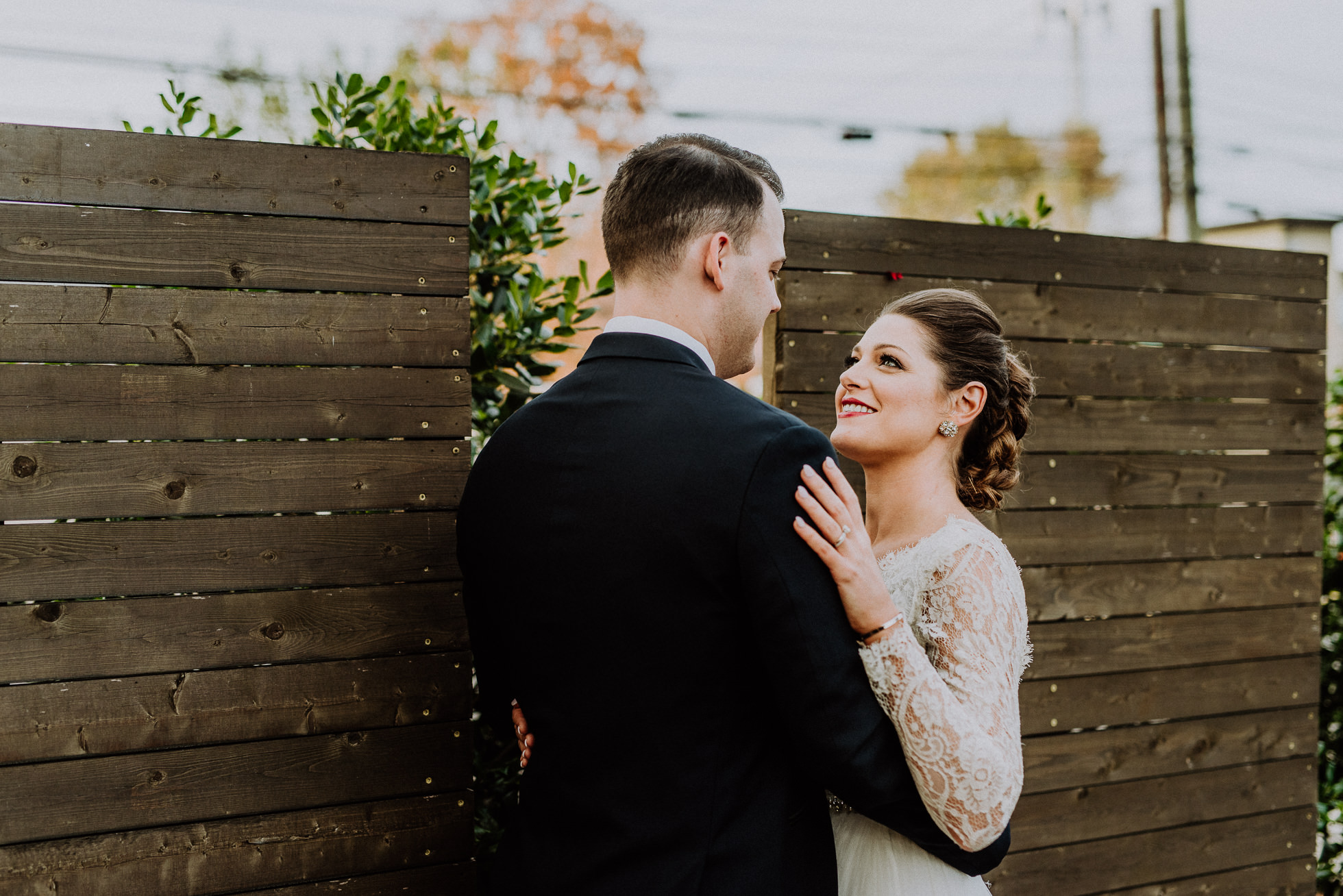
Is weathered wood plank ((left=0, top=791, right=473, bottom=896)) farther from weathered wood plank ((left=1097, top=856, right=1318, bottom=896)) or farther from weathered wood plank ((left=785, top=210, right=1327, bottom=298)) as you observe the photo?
weathered wood plank ((left=1097, top=856, right=1318, bottom=896))

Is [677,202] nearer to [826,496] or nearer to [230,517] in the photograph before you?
[826,496]

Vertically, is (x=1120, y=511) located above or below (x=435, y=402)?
below

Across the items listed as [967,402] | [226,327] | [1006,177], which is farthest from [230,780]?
[1006,177]

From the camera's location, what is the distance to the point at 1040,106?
49.0ft

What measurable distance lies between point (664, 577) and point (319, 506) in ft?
3.61

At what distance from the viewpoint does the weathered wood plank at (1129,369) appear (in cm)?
263

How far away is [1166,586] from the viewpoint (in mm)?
3025

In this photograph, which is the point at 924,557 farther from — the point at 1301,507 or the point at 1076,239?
the point at 1301,507

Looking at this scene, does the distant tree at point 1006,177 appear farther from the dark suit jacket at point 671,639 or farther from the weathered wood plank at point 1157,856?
the dark suit jacket at point 671,639

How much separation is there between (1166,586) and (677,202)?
2.38 meters

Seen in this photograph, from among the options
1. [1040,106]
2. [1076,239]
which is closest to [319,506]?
[1076,239]

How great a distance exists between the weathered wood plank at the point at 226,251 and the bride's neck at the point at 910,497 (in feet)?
3.53

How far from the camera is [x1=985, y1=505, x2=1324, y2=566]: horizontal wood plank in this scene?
285 cm

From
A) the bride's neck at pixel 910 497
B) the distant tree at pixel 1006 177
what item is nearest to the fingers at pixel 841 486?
the bride's neck at pixel 910 497
